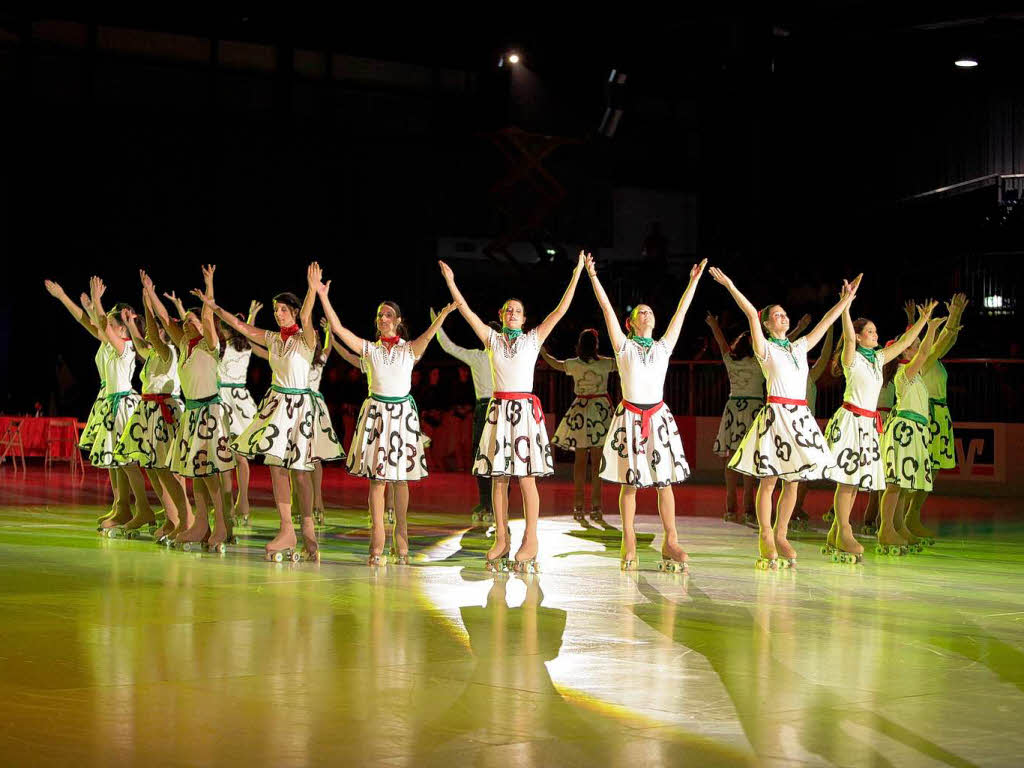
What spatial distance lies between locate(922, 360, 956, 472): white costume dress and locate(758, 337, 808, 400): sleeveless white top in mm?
2250

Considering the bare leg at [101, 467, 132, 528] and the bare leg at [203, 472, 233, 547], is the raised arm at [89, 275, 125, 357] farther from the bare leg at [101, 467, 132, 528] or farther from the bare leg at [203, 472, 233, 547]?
the bare leg at [203, 472, 233, 547]

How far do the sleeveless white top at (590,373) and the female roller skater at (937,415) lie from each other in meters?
2.78

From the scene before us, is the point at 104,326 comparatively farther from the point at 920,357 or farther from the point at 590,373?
the point at 920,357

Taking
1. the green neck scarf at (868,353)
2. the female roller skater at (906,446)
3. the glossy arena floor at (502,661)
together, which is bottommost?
the glossy arena floor at (502,661)

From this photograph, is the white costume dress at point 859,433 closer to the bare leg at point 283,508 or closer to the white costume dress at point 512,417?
the white costume dress at point 512,417

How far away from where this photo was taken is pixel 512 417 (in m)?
8.16

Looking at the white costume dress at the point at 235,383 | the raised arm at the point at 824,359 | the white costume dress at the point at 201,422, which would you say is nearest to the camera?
the white costume dress at the point at 201,422

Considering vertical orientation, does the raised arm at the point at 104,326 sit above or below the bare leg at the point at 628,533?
above

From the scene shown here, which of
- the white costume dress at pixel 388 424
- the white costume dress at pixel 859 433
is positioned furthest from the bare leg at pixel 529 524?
the white costume dress at pixel 859 433

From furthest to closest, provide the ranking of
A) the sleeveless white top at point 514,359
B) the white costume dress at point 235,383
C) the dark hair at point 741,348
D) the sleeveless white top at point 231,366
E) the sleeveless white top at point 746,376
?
the dark hair at point 741,348 < the sleeveless white top at point 746,376 < the sleeveless white top at point 231,366 < the white costume dress at point 235,383 < the sleeveless white top at point 514,359

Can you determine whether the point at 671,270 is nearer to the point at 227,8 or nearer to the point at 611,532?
the point at 227,8

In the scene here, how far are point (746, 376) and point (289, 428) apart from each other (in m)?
4.94

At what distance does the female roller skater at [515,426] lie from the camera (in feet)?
26.5

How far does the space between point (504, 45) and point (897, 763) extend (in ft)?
46.1
